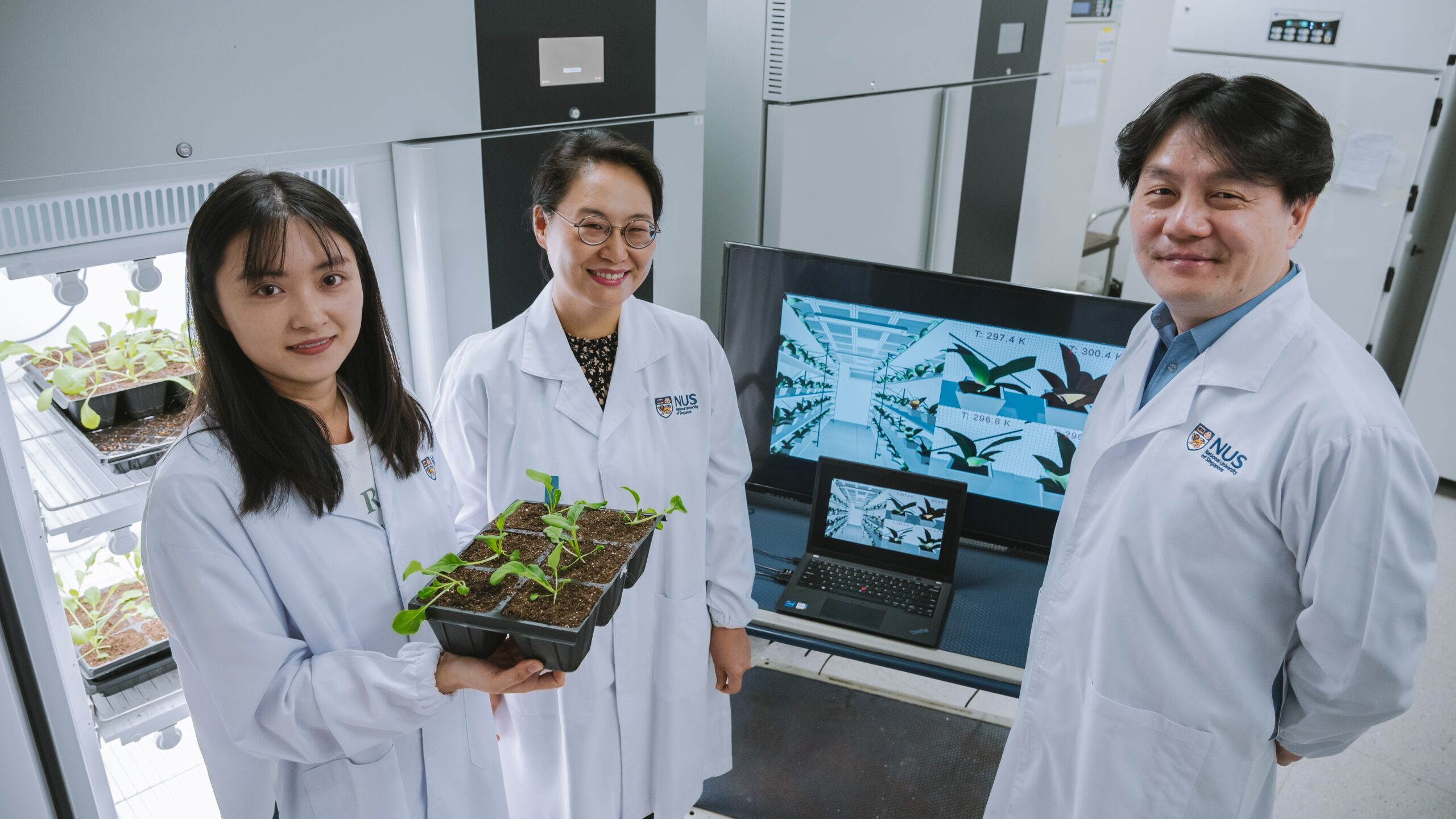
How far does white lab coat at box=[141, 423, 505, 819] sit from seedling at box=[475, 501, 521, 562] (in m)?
0.09

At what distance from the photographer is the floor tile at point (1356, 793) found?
7.70 ft

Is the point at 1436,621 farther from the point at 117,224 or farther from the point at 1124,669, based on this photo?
the point at 117,224

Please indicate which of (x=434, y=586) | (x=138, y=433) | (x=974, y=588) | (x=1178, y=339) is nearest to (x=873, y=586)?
(x=974, y=588)

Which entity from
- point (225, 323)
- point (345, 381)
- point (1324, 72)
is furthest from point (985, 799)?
point (1324, 72)

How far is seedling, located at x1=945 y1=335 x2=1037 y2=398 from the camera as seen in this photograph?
188 cm

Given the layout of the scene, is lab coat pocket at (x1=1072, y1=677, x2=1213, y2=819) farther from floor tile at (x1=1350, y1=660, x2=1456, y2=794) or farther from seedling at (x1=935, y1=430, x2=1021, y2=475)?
floor tile at (x1=1350, y1=660, x2=1456, y2=794)

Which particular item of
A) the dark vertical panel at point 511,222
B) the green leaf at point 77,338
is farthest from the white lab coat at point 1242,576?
the green leaf at point 77,338

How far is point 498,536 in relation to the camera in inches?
51.1

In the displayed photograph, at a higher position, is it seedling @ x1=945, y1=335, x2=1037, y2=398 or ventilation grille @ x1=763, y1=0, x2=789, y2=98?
ventilation grille @ x1=763, y1=0, x2=789, y2=98

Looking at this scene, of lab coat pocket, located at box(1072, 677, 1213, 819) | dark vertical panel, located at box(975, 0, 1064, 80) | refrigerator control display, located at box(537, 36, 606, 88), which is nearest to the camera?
lab coat pocket, located at box(1072, 677, 1213, 819)

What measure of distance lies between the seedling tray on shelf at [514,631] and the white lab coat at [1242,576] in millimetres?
722

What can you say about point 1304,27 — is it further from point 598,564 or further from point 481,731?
point 481,731

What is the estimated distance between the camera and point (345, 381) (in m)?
1.30

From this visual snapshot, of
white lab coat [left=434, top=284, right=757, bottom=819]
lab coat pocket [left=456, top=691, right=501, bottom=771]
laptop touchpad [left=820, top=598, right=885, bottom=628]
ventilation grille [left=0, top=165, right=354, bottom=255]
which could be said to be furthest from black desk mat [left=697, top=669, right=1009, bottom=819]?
ventilation grille [left=0, top=165, right=354, bottom=255]
